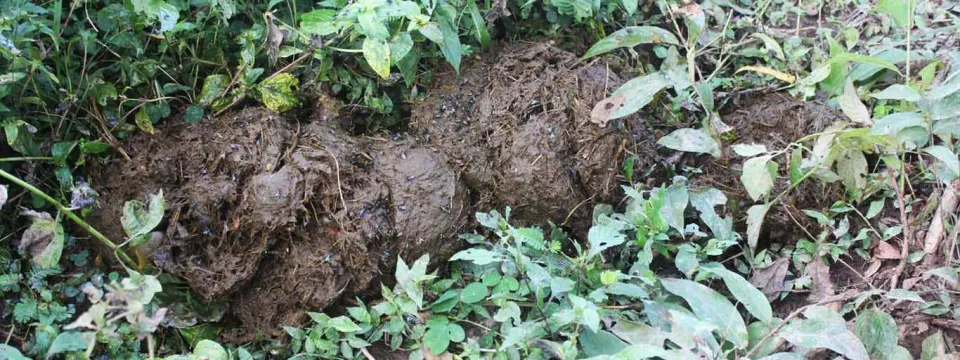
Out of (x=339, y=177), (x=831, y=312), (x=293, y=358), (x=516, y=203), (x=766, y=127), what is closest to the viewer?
(x=831, y=312)

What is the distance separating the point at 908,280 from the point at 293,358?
2049 millimetres

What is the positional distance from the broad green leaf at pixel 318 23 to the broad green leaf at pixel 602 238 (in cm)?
107

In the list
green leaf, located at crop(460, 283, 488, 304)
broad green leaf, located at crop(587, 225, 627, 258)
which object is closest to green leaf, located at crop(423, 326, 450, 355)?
green leaf, located at crop(460, 283, 488, 304)

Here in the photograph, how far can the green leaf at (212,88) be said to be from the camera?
259 centimetres

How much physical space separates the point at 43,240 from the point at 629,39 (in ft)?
7.10

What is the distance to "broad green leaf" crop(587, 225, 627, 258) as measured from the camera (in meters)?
2.36

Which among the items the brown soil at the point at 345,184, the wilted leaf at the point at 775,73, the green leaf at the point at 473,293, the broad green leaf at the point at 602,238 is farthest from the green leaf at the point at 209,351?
the wilted leaf at the point at 775,73

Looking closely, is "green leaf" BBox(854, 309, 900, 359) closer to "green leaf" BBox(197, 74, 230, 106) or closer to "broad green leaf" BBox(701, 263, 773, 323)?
"broad green leaf" BBox(701, 263, 773, 323)

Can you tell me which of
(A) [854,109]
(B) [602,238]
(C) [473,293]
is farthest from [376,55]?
(A) [854,109]

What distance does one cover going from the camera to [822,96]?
9.89ft

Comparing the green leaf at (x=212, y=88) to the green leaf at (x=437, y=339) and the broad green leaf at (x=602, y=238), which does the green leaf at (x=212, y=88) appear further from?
the broad green leaf at (x=602, y=238)

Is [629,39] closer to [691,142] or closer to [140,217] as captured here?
[691,142]

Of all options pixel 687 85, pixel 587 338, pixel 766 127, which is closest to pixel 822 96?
pixel 766 127

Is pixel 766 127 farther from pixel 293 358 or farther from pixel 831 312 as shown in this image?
pixel 293 358
